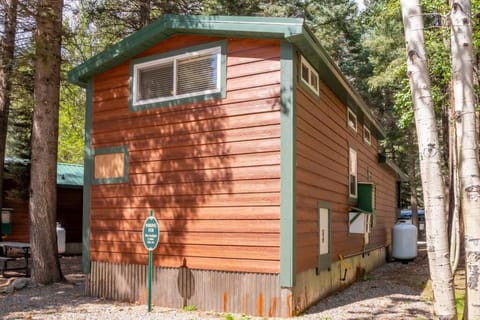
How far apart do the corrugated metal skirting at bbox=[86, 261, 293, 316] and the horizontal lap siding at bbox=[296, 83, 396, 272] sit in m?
0.69

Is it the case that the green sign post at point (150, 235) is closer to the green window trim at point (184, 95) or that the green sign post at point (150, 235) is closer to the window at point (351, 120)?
the green window trim at point (184, 95)

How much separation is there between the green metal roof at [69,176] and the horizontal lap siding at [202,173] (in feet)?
31.2

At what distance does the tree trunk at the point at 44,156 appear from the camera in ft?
35.1

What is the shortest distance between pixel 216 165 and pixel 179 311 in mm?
2480

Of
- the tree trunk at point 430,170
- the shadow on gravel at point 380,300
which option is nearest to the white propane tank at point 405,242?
the shadow on gravel at point 380,300

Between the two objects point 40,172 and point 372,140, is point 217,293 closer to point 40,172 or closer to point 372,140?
point 40,172

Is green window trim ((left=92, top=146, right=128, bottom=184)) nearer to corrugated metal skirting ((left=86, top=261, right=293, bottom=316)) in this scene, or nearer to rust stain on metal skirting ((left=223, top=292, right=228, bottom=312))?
corrugated metal skirting ((left=86, top=261, right=293, bottom=316))

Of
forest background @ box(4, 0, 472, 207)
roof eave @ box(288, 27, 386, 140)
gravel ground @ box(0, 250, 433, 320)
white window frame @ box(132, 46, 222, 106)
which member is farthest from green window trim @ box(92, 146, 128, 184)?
roof eave @ box(288, 27, 386, 140)

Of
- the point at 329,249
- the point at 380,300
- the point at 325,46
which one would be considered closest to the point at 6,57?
the point at 329,249

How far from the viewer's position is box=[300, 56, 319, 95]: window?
8.43 metres

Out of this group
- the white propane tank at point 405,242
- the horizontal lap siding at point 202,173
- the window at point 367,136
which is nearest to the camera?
the horizontal lap siding at point 202,173

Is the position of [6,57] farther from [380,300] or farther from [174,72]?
[380,300]

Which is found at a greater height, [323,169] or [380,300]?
[323,169]

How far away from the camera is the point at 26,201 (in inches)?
721
